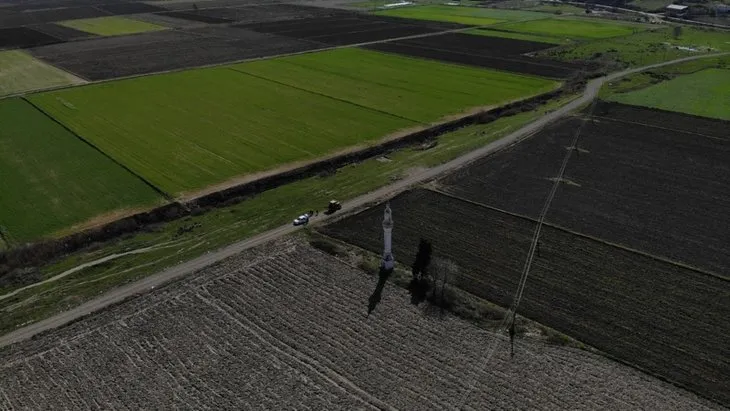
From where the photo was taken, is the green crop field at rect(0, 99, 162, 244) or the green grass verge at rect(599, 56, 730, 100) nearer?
the green crop field at rect(0, 99, 162, 244)

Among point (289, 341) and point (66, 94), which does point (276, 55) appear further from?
point (289, 341)

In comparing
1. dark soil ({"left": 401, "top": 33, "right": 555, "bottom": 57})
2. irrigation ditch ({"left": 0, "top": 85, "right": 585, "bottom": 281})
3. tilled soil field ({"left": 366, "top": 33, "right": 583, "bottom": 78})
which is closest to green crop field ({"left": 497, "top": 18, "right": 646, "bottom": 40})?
dark soil ({"left": 401, "top": 33, "right": 555, "bottom": 57})

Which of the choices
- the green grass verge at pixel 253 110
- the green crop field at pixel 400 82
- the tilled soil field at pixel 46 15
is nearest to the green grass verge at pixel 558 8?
the green crop field at pixel 400 82

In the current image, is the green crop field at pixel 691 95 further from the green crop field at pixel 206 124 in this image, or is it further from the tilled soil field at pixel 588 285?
the tilled soil field at pixel 588 285

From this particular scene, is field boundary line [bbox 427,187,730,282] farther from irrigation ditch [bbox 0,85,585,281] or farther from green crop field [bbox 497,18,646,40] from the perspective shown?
green crop field [bbox 497,18,646,40]

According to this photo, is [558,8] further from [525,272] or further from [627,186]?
[525,272]

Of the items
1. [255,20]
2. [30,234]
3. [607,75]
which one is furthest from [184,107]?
[255,20]
